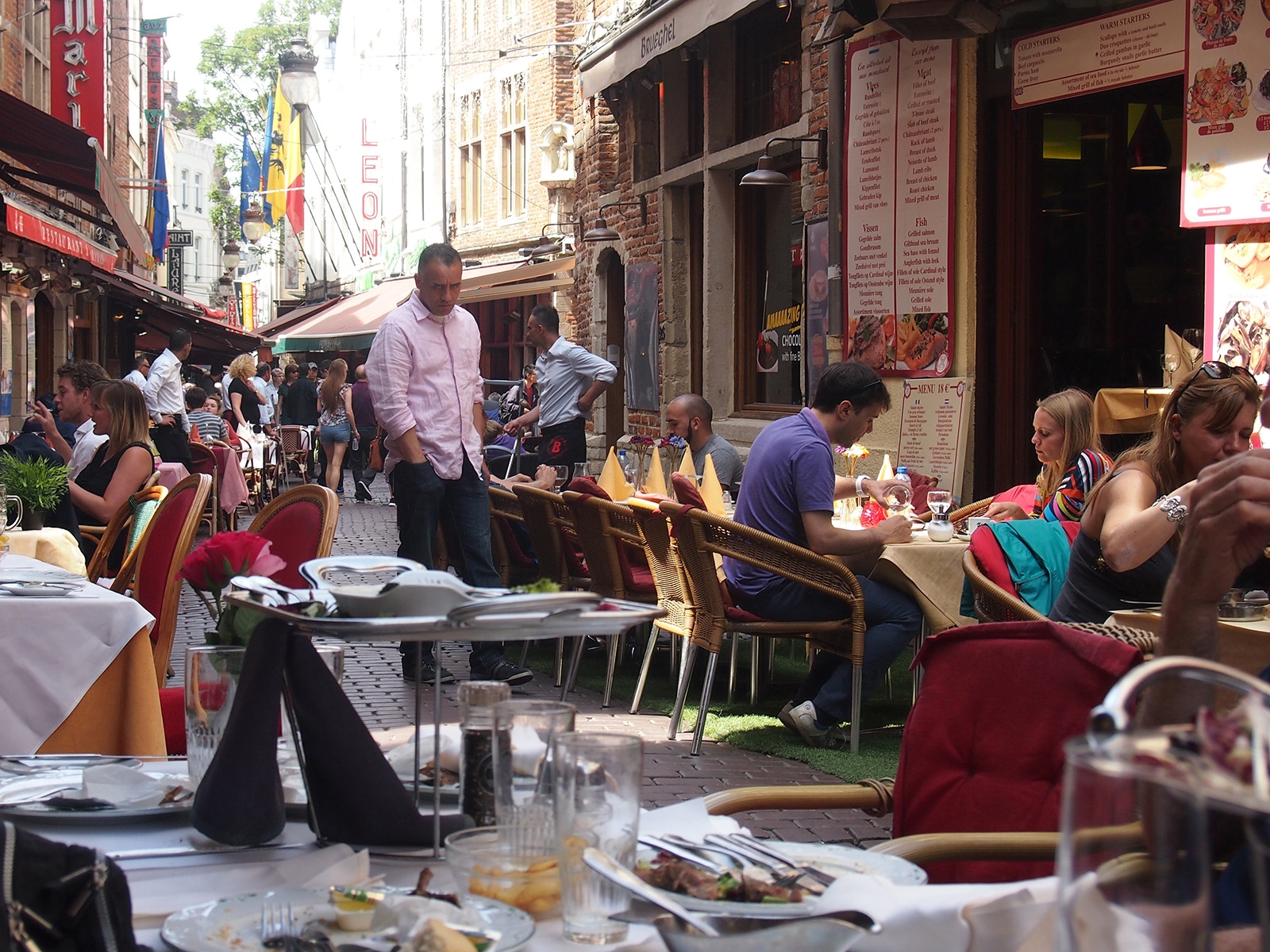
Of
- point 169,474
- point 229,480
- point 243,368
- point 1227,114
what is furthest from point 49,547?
point 243,368

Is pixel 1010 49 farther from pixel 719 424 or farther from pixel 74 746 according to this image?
pixel 74 746

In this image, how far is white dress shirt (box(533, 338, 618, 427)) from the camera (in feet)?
36.2

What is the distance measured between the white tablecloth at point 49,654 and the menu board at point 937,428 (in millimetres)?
5942

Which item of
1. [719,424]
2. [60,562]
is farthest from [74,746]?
[719,424]

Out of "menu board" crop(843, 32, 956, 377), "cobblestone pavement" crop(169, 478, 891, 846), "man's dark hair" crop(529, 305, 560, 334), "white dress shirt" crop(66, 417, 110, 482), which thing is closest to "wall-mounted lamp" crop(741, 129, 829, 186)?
"menu board" crop(843, 32, 956, 377)

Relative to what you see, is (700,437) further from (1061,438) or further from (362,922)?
(362,922)

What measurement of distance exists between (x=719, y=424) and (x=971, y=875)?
10.2 m

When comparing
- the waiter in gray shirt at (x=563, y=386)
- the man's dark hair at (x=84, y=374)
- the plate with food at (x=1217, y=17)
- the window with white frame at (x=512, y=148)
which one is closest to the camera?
the plate with food at (x=1217, y=17)

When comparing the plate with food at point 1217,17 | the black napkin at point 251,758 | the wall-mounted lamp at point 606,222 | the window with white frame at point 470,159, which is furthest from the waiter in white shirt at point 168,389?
the window with white frame at point 470,159

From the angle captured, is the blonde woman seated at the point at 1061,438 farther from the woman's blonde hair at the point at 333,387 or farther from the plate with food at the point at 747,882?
the woman's blonde hair at the point at 333,387

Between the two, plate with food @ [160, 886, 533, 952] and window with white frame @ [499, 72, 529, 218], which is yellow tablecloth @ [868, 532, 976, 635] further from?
window with white frame @ [499, 72, 529, 218]

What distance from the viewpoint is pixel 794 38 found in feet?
37.3

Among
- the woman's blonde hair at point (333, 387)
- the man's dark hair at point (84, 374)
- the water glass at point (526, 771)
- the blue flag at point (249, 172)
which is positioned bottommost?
the water glass at point (526, 771)

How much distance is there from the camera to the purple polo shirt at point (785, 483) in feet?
18.3
